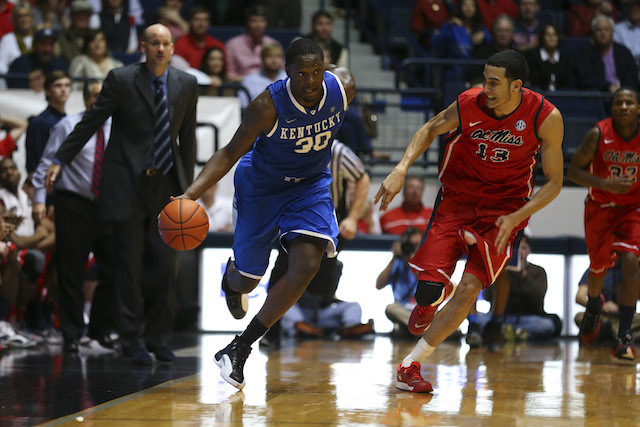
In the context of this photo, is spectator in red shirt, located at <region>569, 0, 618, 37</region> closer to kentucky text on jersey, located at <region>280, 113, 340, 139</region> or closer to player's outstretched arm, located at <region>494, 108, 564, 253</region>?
player's outstretched arm, located at <region>494, 108, 564, 253</region>

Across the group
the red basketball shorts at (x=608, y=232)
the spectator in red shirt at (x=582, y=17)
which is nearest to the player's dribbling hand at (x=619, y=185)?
the red basketball shorts at (x=608, y=232)

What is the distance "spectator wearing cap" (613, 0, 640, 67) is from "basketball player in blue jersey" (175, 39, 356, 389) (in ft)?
25.7

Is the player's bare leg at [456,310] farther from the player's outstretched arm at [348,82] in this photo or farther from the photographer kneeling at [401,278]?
the photographer kneeling at [401,278]

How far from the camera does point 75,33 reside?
11.3 meters

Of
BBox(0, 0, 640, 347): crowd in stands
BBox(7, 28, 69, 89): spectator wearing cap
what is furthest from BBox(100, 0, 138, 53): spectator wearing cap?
BBox(7, 28, 69, 89): spectator wearing cap

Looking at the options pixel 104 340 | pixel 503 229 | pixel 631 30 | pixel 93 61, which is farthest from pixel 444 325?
pixel 631 30

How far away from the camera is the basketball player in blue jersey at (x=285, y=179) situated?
4836 millimetres

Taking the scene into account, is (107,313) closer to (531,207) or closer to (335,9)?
(531,207)

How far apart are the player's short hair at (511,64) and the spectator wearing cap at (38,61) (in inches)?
270

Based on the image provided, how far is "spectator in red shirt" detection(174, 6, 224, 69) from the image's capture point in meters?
11.4

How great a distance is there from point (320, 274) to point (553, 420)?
2599mm

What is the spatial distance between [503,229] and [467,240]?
306 millimetres

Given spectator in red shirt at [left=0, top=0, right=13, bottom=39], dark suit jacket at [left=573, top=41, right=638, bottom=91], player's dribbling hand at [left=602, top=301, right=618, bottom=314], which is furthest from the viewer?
spectator in red shirt at [left=0, top=0, right=13, bottom=39]

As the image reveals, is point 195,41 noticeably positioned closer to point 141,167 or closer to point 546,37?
point 546,37
